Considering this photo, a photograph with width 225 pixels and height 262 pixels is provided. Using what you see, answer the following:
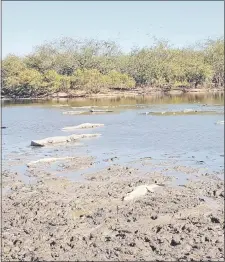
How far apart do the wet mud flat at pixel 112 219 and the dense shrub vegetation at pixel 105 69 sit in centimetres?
5804

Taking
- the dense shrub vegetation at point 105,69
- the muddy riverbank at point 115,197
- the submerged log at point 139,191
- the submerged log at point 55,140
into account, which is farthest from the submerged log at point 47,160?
the dense shrub vegetation at point 105,69

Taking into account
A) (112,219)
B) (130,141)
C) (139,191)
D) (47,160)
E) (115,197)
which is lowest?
(112,219)

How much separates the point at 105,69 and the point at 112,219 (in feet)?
259

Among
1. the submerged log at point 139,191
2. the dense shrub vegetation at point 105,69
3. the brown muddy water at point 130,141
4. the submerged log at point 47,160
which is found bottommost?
the submerged log at point 139,191

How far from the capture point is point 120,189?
42.7 ft

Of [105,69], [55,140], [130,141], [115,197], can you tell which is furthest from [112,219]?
[105,69]

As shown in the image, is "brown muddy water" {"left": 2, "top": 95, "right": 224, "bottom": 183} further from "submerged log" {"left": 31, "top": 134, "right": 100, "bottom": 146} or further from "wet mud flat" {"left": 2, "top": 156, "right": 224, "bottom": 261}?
"wet mud flat" {"left": 2, "top": 156, "right": 224, "bottom": 261}

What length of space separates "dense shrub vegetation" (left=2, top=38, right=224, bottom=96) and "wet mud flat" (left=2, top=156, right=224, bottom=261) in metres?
58.0

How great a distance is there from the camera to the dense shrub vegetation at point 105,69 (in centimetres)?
7344

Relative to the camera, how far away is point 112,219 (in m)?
10.0

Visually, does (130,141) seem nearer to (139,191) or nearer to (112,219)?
(139,191)

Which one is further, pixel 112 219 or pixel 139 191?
pixel 139 191

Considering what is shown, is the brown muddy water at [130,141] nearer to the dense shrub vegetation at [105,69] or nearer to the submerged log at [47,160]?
the submerged log at [47,160]

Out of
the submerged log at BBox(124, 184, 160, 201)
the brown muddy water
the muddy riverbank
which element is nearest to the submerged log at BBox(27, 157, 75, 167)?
the muddy riverbank
